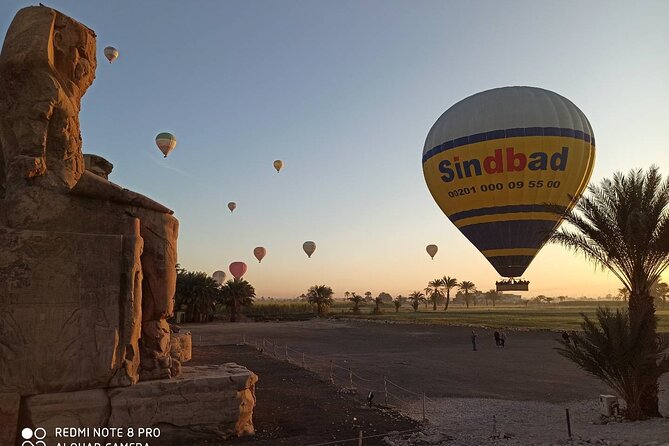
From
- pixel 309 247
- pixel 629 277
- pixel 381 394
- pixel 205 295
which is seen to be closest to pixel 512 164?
pixel 629 277

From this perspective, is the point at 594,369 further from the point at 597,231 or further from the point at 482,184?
the point at 482,184

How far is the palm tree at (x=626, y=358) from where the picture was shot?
9750 millimetres

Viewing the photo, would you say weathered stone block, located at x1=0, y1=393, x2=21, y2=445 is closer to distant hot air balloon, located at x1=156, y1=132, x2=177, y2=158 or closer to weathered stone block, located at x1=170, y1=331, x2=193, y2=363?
weathered stone block, located at x1=170, y1=331, x2=193, y2=363

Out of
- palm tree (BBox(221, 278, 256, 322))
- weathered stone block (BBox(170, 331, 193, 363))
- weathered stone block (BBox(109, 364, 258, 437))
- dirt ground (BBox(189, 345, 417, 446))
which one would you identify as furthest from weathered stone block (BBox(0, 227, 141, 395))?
palm tree (BBox(221, 278, 256, 322))

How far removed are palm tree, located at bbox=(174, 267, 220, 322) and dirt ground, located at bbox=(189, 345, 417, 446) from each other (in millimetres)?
34141

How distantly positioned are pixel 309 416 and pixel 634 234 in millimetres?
8611

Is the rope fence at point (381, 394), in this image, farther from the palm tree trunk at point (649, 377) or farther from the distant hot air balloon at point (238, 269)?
the distant hot air balloon at point (238, 269)

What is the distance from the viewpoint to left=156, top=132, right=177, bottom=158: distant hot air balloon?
32.1 meters

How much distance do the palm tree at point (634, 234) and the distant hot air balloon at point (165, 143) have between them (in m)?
27.5

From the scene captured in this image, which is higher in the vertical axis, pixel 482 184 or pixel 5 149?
pixel 482 184

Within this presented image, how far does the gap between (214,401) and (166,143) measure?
27887 millimetres

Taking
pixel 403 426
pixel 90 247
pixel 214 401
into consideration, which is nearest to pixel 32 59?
pixel 90 247

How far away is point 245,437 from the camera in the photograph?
25.2 ft

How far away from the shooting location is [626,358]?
977 cm
